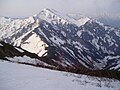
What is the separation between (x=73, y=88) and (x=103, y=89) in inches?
96.7

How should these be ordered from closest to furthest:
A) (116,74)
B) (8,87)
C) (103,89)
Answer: (8,87) < (103,89) < (116,74)

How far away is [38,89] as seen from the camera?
13.9 meters

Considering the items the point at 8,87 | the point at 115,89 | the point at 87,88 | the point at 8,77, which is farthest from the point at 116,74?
the point at 8,87

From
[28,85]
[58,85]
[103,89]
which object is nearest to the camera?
[28,85]

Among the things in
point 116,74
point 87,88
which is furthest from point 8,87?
point 116,74

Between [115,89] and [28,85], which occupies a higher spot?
[28,85]

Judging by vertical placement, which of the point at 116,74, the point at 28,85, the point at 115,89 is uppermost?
the point at 28,85

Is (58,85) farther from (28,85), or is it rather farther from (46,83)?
(28,85)

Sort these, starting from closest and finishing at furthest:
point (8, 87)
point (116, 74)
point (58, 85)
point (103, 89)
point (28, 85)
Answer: point (8, 87) → point (28, 85) → point (58, 85) → point (103, 89) → point (116, 74)

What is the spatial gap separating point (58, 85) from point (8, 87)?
3405 millimetres

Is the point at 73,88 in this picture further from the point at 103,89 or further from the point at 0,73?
the point at 0,73

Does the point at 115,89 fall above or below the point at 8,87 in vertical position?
below

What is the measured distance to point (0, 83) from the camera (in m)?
14.3

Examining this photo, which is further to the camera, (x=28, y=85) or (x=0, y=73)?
(x=0, y=73)
